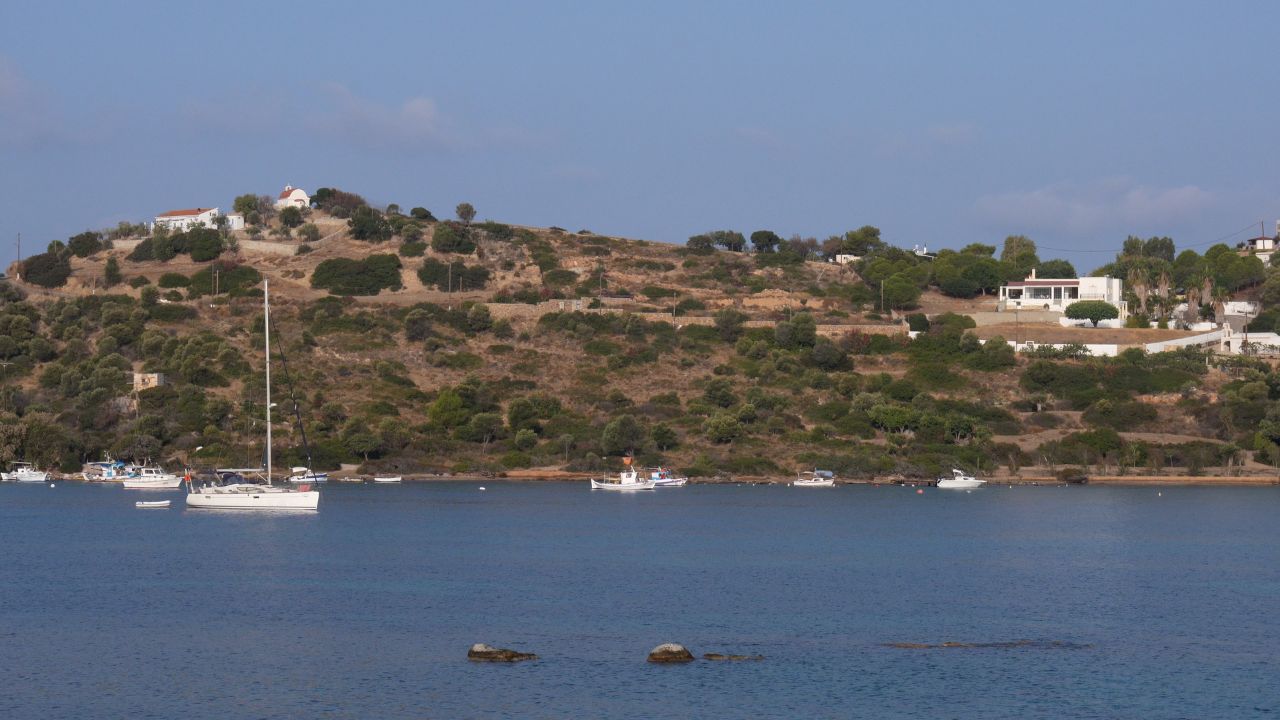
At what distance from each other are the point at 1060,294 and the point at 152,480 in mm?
69526

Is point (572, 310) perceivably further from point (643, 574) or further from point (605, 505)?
point (643, 574)

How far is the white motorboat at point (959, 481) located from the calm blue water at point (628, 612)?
47.8 feet

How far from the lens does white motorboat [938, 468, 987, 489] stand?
78.9 m

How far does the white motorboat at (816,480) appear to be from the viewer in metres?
80.1

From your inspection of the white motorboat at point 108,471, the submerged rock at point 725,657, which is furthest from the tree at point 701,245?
the submerged rock at point 725,657

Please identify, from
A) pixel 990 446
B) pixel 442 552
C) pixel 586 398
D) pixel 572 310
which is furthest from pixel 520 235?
pixel 442 552

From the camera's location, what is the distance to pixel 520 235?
130125 millimetres

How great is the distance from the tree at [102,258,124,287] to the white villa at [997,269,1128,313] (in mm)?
68317

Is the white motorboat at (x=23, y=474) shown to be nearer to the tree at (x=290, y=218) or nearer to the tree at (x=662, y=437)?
the tree at (x=662, y=437)

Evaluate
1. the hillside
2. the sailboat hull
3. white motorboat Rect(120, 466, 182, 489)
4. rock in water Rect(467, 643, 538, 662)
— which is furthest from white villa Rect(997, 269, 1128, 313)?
rock in water Rect(467, 643, 538, 662)

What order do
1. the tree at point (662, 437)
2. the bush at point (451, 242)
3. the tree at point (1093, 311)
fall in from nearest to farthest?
the tree at point (662, 437)
the tree at point (1093, 311)
the bush at point (451, 242)

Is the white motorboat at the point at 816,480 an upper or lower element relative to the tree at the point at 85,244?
lower

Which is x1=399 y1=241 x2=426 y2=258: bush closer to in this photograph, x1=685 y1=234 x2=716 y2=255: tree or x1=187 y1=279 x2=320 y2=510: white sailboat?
x1=685 y1=234 x2=716 y2=255: tree

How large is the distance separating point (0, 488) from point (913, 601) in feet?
193
